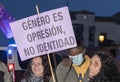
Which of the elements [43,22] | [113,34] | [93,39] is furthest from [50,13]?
[113,34]

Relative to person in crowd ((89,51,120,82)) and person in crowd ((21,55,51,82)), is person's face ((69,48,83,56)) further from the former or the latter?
person in crowd ((89,51,120,82))

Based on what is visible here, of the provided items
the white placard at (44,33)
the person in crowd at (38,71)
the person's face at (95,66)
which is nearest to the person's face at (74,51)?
the white placard at (44,33)

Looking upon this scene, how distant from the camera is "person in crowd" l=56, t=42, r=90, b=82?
6828 mm

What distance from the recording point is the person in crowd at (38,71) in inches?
268

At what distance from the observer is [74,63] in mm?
6980

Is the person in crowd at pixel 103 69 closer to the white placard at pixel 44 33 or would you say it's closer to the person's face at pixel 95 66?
the person's face at pixel 95 66

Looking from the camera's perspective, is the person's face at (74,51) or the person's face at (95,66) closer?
the person's face at (95,66)

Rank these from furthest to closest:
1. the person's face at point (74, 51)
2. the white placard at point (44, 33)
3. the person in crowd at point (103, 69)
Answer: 1. the person's face at point (74, 51)
2. the white placard at point (44, 33)
3. the person in crowd at point (103, 69)

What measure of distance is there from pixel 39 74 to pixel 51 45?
1.24ft

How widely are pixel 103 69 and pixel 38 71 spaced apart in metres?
0.98

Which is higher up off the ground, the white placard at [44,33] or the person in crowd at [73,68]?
the white placard at [44,33]

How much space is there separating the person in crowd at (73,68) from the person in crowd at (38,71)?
16 cm

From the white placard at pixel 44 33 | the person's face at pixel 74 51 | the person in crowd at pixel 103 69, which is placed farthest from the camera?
the person's face at pixel 74 51

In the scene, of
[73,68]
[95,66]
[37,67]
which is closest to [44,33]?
[37,67]
